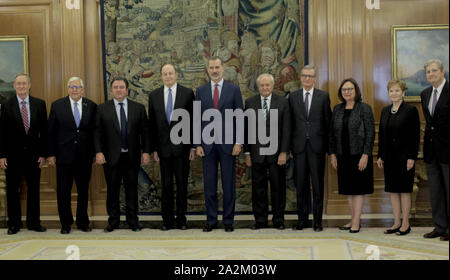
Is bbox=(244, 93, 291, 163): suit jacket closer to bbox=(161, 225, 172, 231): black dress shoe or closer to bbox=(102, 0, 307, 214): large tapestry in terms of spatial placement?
bbox=(102, 0, 307, 214): large tapestry

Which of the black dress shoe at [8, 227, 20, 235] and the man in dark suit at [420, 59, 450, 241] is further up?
the man in dark suit at [420, 59, 450, 241]

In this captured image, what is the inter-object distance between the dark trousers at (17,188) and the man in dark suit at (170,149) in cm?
143

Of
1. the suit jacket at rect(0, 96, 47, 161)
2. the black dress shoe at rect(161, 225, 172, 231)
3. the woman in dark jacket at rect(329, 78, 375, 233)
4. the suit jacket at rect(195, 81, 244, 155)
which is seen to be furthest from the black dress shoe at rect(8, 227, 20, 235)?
the woman in dark jacket at rect(329, 78, 375, 233)

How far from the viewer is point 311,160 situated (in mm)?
5082

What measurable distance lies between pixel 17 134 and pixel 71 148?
647mm

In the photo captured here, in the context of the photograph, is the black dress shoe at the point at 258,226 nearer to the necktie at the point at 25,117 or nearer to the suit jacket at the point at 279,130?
the suit jacket at the point at 279,130

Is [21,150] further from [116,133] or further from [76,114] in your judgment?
[116,133]

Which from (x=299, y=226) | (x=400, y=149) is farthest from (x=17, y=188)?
(x=400, y=149)

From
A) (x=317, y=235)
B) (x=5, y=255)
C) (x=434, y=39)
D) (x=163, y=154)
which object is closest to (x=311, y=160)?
(x=317, y=235)

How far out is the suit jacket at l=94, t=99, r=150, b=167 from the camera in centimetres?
514

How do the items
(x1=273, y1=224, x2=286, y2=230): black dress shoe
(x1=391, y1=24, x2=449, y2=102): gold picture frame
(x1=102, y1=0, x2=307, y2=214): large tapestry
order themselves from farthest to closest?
(x1=102, y1=0, x2=307, y2=214): large tapestry
(x1=391, y1=24, x2=449, y2=102): gold picture frame
(x1=273, y1=224, x2=286, y2=230): black dress shoe

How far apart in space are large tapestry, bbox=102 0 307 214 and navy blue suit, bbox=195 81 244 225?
1.09 meters

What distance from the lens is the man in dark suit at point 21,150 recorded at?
522 centimetres

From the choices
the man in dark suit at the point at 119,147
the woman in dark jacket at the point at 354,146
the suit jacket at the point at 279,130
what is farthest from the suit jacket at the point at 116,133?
the woman in dark jacket at the point at 354,146
